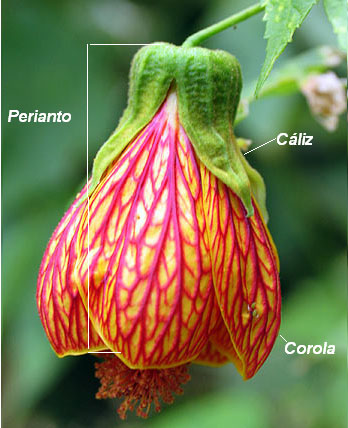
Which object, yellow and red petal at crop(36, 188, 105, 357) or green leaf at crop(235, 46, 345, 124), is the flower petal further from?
green leaf at crop(235, 46, 345, 124)

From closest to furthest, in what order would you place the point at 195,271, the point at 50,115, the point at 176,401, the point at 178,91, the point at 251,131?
the point at 195,271 < the point at 178,91 < the point at 251,131 < the point at 50,115 < the point at 176,401

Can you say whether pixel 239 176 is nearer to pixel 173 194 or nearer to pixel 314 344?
pixel 173 194

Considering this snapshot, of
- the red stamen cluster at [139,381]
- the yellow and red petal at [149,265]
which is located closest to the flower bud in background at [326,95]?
the yellow and red petal at [149,265]

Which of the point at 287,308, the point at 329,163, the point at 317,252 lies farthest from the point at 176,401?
the point at 329,163

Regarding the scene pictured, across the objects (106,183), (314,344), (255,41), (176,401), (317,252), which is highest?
(255,41)

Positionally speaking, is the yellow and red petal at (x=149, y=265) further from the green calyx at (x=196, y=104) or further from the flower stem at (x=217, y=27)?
the flower stem at (x=217, y=27)

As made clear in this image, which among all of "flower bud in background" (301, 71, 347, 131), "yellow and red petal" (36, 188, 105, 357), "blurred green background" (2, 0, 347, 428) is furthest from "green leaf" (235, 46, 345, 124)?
"yellow and red petal" (36, 188, 105, 357)

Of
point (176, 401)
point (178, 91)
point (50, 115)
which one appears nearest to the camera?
point (178, 91)
